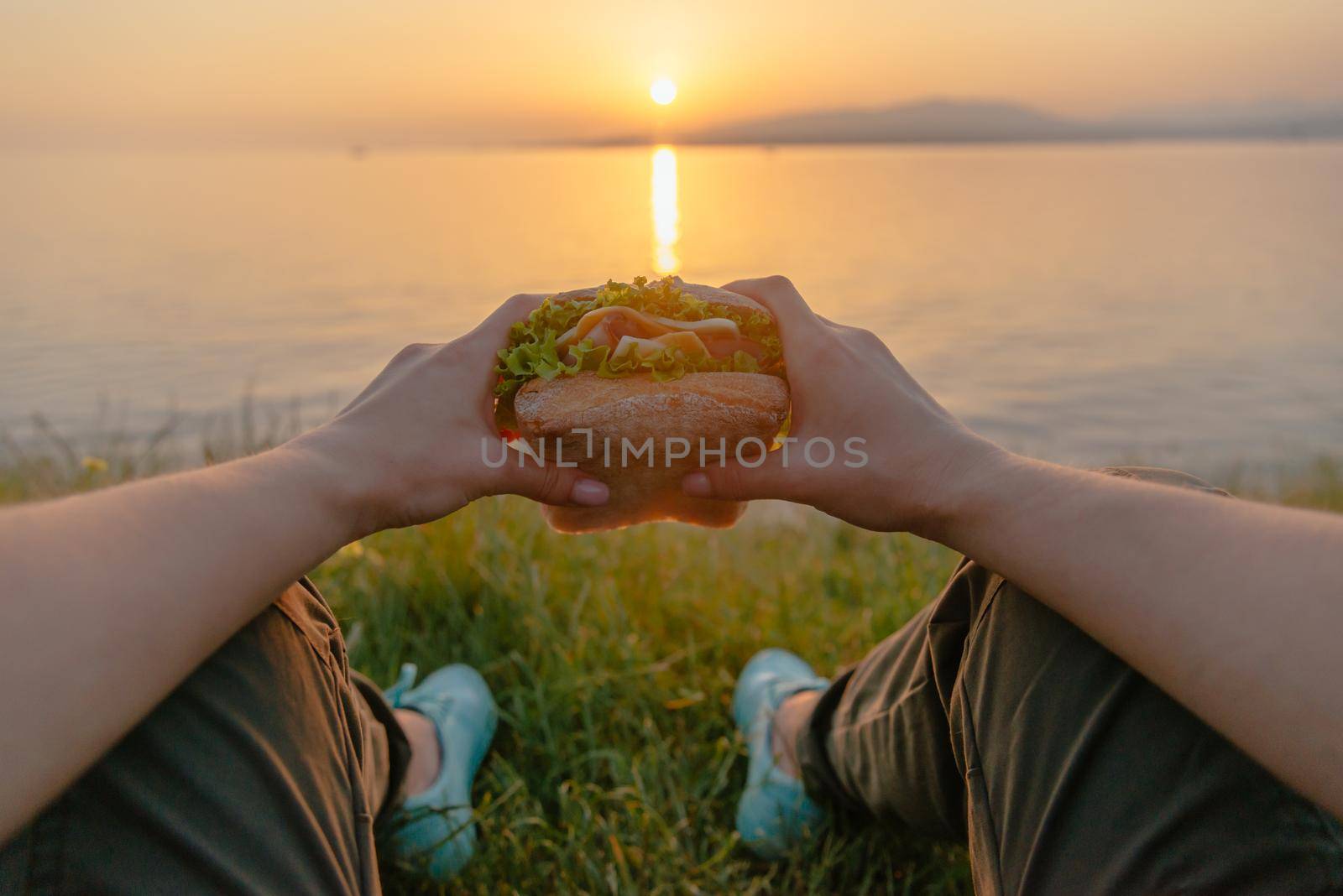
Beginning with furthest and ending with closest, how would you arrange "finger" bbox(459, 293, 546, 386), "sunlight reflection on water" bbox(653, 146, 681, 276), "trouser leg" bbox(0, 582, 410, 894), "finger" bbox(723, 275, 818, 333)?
"sunlight reflection on water" bbox(653, 146, 681, 276) → "finger" bbox(723, 275, 818, 333) → "finger" bbox(459, 293, 546, 386) → "trouser leg" bbox(0, 582, 410, 894)

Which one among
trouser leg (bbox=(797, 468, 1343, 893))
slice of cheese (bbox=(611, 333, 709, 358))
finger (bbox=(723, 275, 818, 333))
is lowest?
trouser leg (bbox=(797, 468, 1343, 893))

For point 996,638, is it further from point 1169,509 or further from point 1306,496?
point 1306,496

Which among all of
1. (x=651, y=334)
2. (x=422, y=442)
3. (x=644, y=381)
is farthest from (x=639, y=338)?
(x=422, y=442)

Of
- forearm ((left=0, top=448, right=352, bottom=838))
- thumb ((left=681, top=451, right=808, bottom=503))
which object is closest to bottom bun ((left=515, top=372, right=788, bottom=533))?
thumb ((left=681, top=451, right=808, bottom=503))

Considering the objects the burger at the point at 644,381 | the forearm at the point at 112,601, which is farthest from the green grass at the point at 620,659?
the forearm at the point at 112,601

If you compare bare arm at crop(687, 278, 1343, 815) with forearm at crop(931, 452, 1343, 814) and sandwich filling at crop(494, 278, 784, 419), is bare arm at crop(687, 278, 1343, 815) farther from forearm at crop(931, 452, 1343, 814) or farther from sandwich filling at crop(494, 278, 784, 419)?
sandwich filling at crop(494, 278, 784, 419)

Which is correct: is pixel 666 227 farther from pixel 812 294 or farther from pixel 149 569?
pixel 149 569

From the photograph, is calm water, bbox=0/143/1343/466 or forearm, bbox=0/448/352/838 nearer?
forearm, bbox=0/448/352/838
